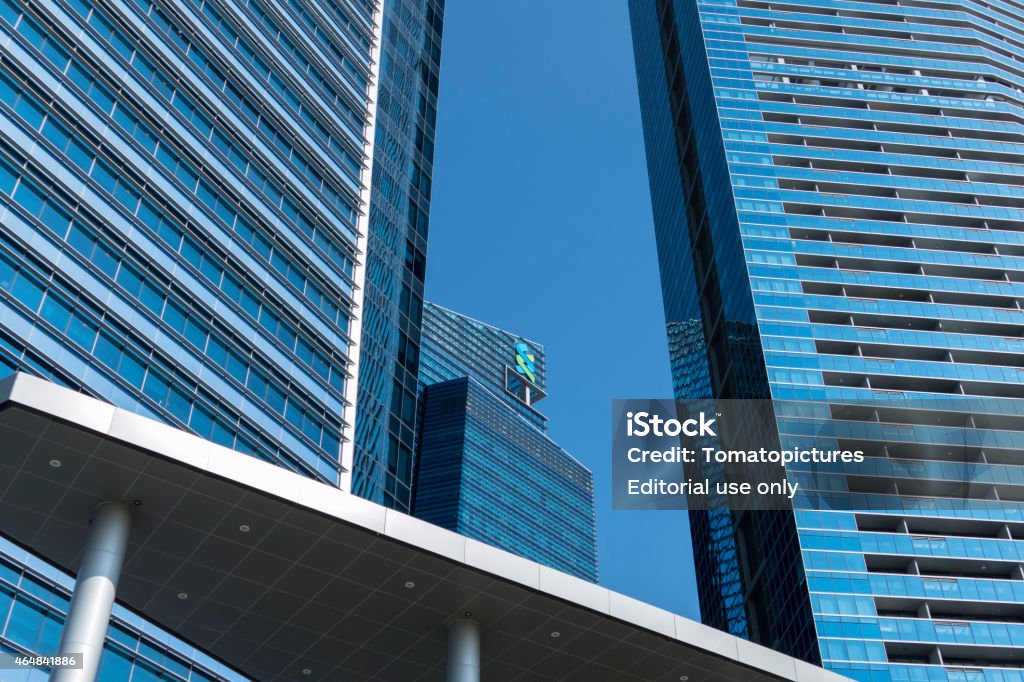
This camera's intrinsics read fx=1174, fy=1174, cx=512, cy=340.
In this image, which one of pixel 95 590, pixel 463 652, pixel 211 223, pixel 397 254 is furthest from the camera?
pixel 397 254

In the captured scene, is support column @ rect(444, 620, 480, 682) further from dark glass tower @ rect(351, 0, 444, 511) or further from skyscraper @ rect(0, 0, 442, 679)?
dark glass tower @ rect(351, 0, 444, 511)

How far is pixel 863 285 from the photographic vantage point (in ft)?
383

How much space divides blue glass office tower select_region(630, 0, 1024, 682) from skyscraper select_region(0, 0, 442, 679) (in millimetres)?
43753

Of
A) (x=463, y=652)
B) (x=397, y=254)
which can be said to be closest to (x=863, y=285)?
(x=397, y=254)

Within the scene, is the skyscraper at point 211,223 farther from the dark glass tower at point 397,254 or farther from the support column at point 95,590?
the support column at point 95,590

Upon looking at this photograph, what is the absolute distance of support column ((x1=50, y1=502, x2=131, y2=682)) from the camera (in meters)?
21.7

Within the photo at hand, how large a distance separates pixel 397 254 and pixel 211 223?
753 inches

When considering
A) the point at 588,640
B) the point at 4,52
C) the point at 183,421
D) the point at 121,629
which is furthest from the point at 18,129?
the point at 588,640

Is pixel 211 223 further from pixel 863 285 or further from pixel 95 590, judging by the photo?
pixel 863 285

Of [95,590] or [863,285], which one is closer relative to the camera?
[95,590]

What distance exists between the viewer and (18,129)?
48062 mm

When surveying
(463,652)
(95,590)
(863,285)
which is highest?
(863,285)

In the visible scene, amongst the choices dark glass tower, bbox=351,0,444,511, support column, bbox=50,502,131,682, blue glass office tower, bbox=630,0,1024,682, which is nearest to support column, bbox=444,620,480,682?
support column, bbox=50,502,131,682

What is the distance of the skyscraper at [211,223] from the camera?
155 feet
